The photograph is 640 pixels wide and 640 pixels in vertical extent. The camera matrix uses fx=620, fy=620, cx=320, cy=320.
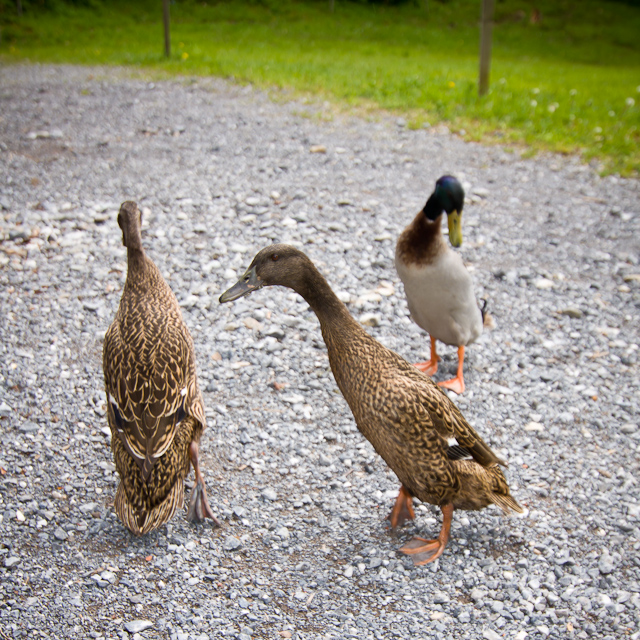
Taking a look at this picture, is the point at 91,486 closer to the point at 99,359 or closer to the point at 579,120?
the point at 99,359

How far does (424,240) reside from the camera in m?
4.61

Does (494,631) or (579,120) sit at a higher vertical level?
(579,120)

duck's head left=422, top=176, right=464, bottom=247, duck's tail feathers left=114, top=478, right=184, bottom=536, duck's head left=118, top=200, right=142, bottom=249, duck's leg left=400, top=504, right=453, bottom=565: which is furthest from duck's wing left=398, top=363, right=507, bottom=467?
duck's head left=118, top=200, right=142, bottom=249

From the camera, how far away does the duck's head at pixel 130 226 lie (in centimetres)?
445

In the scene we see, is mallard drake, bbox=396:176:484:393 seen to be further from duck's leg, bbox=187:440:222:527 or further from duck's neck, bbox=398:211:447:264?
duck's leg, bbox=187:440:222:527

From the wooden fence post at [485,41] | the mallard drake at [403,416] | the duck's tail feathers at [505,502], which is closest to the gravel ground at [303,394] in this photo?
the duck's tail feathers at [505,502]

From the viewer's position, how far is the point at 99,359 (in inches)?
191

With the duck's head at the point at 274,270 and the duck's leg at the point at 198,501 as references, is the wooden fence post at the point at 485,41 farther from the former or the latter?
the duck's leg at the point at 198,501

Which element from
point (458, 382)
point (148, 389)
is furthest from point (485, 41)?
point (148, 389)

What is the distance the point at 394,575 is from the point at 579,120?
9.81 meters

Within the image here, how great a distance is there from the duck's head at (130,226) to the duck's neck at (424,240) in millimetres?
1994

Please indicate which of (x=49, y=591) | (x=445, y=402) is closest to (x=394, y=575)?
(x=445, y=402)

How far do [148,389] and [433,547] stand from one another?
70.2 inches

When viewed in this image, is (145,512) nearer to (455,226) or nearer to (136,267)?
(136,267)
